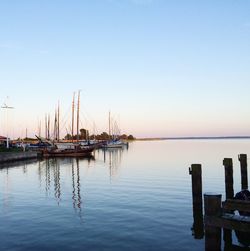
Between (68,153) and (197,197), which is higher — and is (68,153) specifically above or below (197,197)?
below

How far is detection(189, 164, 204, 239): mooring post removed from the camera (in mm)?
16156

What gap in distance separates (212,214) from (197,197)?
6173 millimetres

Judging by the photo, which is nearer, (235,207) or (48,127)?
(235,207)

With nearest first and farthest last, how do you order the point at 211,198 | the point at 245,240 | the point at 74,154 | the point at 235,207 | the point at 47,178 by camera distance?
the point at 211,198 < the point at 235,207 < the point at 245,240 < the point at 47,178 < the point at 74,154

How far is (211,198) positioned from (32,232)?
36.1 feet

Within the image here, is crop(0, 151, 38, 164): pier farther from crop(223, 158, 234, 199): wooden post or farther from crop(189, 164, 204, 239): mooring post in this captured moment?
crop(189, 164, 204, 239): mooring post

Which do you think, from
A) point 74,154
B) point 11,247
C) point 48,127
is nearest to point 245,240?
point 11,247

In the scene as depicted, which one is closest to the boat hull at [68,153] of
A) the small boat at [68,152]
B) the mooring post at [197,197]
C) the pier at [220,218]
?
the small boat at [68,152]

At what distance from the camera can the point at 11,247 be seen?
15.3m

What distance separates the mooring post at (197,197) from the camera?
16156 mm

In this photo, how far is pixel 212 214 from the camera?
10461 mm

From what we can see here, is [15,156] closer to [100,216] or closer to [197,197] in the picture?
[100,216]

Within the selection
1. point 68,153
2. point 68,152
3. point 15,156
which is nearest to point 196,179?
point 15,156

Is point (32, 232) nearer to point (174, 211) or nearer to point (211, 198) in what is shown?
point (174, 211)
